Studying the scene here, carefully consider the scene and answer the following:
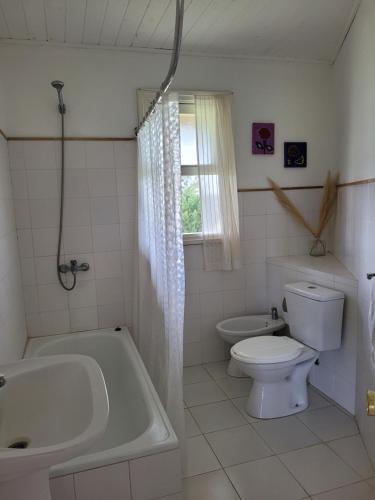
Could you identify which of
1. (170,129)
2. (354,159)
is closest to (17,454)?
(170,129)

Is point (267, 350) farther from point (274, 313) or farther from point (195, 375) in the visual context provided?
point (195, 375)

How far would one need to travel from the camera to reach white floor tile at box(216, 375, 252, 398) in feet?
8.46

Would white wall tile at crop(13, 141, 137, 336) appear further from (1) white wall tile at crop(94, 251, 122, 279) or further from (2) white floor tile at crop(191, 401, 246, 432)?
(2) white floor tile at crop(191, 401, 246, 432)

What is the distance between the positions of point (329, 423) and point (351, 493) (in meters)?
0.54

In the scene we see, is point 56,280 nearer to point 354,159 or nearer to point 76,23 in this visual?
point 76,23

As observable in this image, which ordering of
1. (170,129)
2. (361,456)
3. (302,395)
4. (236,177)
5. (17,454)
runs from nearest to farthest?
(17,454)
(170,129)
(361,456)
(302,395)
(236,177)

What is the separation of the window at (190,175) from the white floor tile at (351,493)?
1785 millimetres

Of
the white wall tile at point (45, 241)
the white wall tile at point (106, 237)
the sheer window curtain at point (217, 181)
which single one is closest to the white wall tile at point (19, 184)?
the white wall tile at point (45, 241)

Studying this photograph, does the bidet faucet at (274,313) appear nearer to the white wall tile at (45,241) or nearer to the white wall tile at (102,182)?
the white wall tile at (102,182)

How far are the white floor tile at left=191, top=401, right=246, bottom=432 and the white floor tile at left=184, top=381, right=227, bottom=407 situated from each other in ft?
0.19

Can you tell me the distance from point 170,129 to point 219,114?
1.29 m

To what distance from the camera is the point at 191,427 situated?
2238 mm

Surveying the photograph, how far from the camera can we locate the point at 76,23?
86.8 inches

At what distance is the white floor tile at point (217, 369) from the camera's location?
9.32 feet
